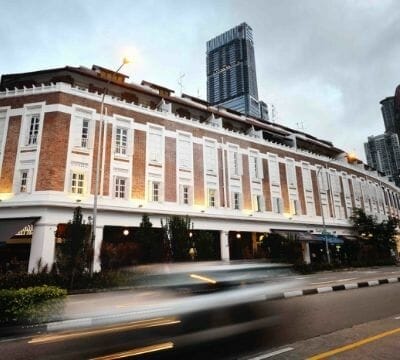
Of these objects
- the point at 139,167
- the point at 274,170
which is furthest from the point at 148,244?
the point at 274,170

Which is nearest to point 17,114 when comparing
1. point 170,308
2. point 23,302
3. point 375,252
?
point 23,302

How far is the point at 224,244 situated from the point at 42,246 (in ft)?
45.8

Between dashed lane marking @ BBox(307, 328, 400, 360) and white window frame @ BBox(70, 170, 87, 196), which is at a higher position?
white window frame @ BBox(70, 170, 87, 196)

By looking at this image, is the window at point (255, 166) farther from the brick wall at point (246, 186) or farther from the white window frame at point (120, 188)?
the white window frame at point (120, 188)

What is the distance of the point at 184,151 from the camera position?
87.9 feet

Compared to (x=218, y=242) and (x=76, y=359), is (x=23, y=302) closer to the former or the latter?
(x=76, y=359)

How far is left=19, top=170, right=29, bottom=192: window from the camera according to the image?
20.2 meters

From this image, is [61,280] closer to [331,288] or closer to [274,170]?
[331,288]

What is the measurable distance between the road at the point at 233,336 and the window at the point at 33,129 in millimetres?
17605

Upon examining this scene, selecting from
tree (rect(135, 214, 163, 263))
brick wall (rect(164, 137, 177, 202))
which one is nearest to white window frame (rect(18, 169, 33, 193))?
tree (rect(135, 214, 163, 263))

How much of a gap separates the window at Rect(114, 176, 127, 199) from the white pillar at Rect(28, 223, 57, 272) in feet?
16.5

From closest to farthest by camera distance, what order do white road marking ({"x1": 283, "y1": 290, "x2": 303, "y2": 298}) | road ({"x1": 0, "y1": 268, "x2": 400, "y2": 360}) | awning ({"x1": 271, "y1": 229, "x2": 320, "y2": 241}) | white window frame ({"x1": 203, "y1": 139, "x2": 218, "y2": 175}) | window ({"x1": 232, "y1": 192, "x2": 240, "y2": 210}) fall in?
1. road ({"x1": 0, "y1": 268, "x2": 400, "y2": 360})
2. white road marking ({"x1": 283, "y1": 290, "x2": 303, "y2": 298})
3. white window frame ({"x1": 203, "y1": 139, "x2": 218, "y2": 175})
4. window ({"x1": 232, "y1": 192, "x2": 240, "y2": 210})
5. awning ({"x1": 271, "y1": 229, "x2": 320, "y2": 241})

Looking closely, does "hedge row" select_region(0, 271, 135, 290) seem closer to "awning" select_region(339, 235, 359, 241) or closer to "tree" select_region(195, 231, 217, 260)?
"tree" select_region(195, 231, 217, 260)

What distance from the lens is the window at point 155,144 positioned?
24.9m
